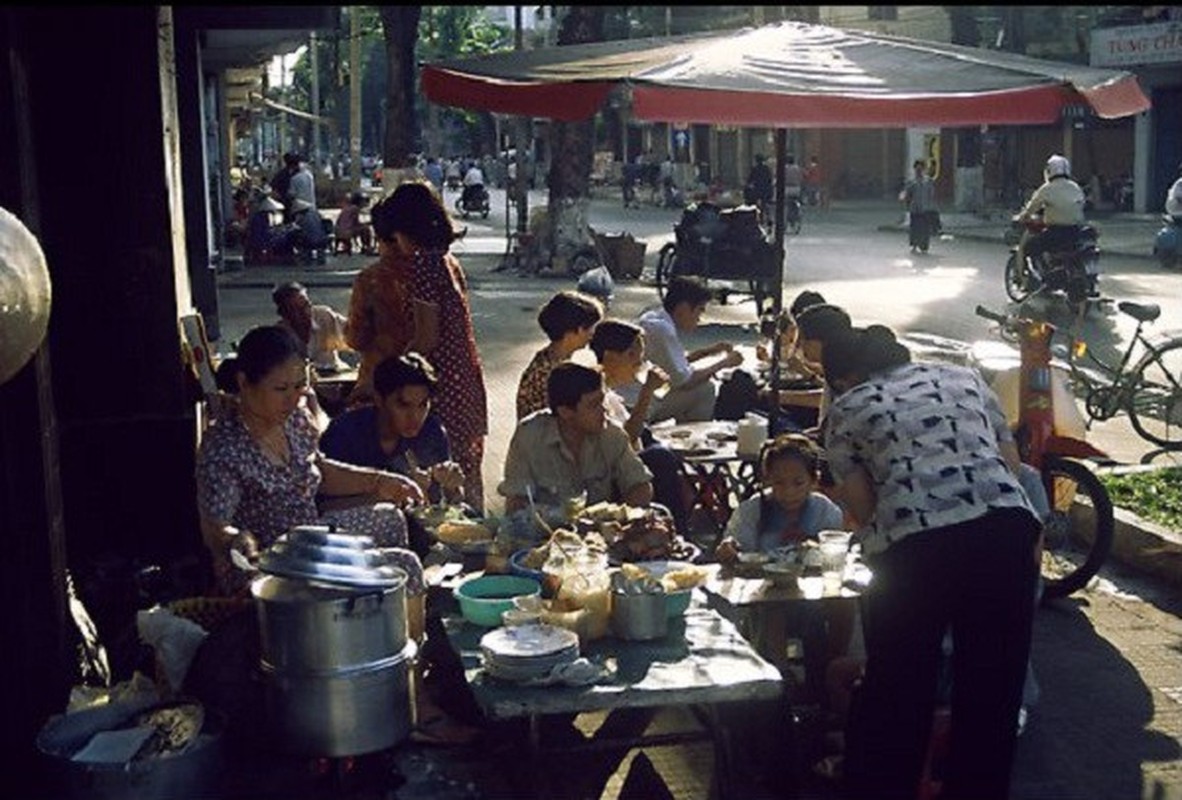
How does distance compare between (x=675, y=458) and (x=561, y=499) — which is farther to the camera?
(x=675, y=458)

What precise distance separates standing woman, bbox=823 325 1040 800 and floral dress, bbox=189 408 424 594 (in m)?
1.48

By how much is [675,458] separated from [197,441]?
2189 mm

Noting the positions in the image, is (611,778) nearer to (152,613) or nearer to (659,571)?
(659,571)

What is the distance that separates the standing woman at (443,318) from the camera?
6508mm

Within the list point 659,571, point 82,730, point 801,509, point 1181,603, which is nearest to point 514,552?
point 659,571

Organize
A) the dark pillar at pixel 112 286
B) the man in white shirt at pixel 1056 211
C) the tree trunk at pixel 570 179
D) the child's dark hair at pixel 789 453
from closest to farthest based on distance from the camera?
the child's dark hair at pixel 789 453
the dark pillar at pixel 112 286
the man in white shirt at pixel 1056 211
the tree trunk at pixel 570 179

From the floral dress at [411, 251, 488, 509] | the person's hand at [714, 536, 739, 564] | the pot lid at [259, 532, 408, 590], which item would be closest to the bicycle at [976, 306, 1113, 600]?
the person's hand at [714, 536, 739, 564]

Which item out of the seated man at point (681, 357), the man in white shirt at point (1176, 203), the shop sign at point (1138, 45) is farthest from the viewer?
the shop sign at point (1138, 45)

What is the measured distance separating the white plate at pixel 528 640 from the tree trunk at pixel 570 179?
16909 millimetres

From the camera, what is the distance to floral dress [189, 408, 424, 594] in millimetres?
4988

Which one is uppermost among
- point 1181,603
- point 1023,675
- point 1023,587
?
point 1023,587

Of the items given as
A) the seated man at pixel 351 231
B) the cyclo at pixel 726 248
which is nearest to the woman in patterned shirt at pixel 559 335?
the cyclo at pixel 726 248

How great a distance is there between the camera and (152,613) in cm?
482

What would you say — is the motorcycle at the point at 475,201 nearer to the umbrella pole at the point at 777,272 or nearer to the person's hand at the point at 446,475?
the umbrella pole at the point at 777,272
